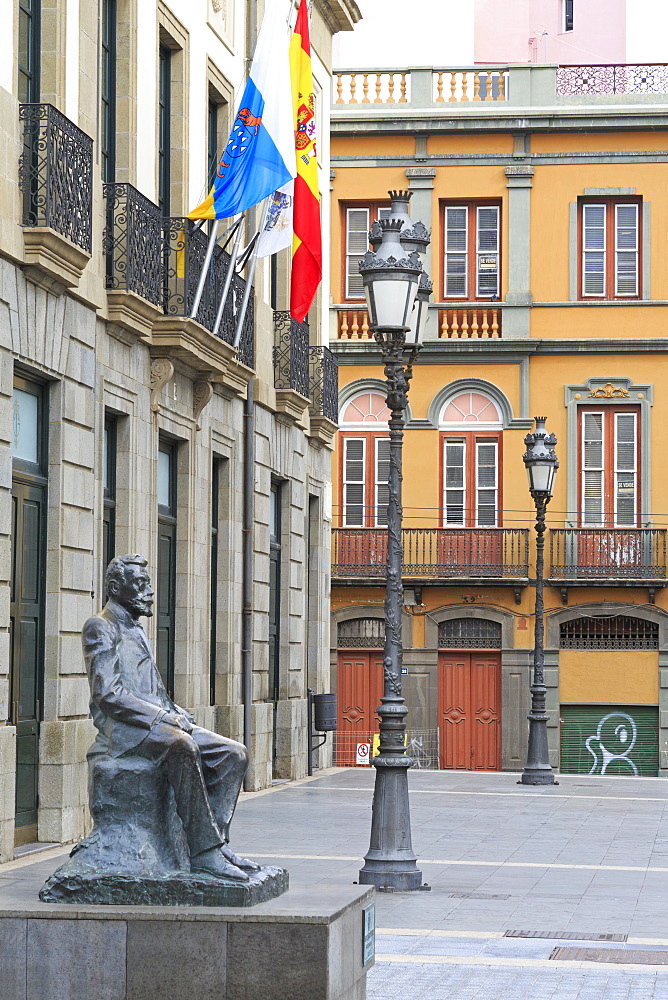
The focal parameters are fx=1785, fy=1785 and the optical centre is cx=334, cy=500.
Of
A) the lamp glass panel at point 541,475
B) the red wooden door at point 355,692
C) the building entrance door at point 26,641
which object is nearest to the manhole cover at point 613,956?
the building entrance door at point 26,641

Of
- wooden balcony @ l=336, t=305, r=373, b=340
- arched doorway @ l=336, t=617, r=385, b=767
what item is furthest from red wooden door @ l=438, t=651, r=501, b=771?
wooden balcony @ l=336, t=305, r=373, b=340

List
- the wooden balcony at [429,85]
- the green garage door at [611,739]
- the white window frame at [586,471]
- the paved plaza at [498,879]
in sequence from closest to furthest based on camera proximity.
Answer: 1. the paved plaza at [498,879]
2. the green garage door at [611,739]
3. the white window frame at [586,471]
4. the wooden balcony at [429,85]

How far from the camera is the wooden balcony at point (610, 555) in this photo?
35812 millimetres

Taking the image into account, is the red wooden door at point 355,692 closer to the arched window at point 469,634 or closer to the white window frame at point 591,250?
the arched window at point 469,634

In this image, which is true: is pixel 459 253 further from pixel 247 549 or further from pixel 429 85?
pixel 247 549

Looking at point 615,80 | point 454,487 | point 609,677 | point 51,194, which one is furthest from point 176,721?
point 615,80

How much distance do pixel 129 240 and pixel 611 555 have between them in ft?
66.0

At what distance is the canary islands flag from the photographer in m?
19.3

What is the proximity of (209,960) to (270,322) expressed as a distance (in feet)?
57.9

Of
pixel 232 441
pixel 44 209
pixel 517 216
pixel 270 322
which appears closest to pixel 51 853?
pixel 44 209

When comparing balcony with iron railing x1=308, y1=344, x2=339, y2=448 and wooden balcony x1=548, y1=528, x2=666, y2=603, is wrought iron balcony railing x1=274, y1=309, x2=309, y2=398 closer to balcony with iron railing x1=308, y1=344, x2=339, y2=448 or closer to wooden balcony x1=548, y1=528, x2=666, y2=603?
balcony with iron railing x1=308, y1=344, x2=339, y2=448

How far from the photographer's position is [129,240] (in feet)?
58.2

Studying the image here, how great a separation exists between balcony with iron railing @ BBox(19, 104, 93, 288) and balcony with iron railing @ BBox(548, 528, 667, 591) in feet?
69.9

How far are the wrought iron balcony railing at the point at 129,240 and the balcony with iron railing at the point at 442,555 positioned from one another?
18546mm
